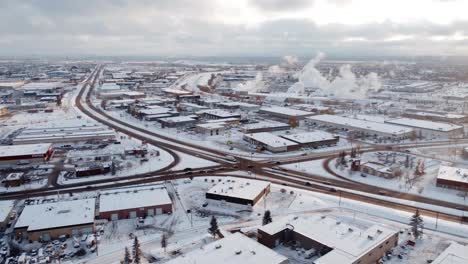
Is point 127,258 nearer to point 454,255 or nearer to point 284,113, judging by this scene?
point 454,255

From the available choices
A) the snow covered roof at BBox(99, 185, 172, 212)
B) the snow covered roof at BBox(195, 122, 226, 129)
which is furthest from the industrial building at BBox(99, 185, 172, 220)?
the snow covered roof at BBox(195, 122, 226, 129)

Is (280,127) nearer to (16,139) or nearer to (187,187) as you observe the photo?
(187,187)

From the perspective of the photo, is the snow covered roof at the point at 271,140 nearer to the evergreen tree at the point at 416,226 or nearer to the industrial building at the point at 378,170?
the industrial building at the point at 378,170

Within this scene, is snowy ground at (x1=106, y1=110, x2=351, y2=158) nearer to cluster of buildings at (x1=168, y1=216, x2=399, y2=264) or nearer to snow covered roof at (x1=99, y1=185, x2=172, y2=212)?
snow covered roof at (x1=99, y1=185, x2=172, y2=212)

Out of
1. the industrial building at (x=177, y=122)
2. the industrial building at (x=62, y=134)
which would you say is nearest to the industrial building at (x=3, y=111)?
the industrial building at (x=62, y=134)

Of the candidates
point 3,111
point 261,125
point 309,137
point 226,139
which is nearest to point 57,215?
point 226,139

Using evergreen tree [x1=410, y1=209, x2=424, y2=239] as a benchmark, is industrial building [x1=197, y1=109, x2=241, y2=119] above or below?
above
